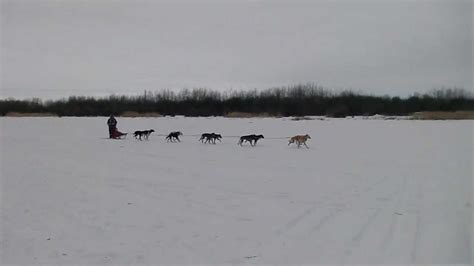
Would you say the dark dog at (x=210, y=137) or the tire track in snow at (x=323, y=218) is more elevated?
the dark dog at (x=210, y=137)

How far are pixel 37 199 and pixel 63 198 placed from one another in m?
0.39

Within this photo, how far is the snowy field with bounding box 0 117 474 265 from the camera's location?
14.3 feet

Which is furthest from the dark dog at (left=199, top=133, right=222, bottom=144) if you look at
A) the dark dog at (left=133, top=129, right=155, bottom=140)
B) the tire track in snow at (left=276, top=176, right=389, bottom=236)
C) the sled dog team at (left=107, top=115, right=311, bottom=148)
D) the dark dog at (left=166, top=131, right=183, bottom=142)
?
the tire track in snow at (left=276, top=176, right=389, bottom=236)

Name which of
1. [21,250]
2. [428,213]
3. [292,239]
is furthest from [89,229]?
[428,213]

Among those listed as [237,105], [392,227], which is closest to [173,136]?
[392,227]

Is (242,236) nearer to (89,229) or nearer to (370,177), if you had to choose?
(89,229)

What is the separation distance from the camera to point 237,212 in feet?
19.6

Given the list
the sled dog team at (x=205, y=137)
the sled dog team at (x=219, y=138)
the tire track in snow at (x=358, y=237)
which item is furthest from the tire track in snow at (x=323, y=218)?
the sled dog team at (x=205, y=137)

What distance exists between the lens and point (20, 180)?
26.7 feet

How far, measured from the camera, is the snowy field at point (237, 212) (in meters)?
4.37

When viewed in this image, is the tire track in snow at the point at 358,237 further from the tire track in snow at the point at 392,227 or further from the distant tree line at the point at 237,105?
the distant tree line at the point at 237,105

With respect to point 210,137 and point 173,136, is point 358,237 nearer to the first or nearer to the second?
point 210,137

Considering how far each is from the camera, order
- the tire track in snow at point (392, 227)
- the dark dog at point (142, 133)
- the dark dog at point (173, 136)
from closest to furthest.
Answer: the tire track in snow at point (392, 227) → the dark dog at point (173, 136) → the dark dog at point (142, 133)

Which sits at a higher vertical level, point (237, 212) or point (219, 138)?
point (219, 138)
